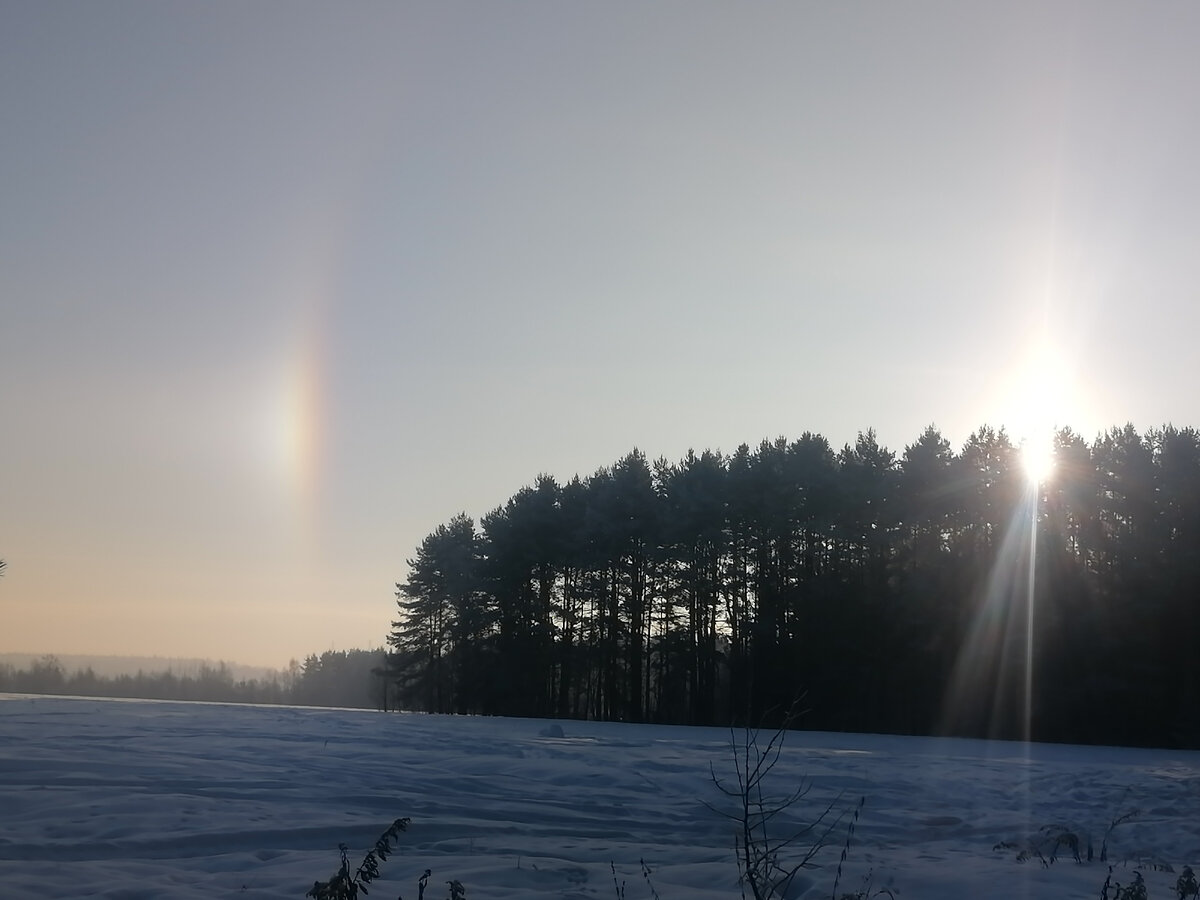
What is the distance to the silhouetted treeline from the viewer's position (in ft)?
246

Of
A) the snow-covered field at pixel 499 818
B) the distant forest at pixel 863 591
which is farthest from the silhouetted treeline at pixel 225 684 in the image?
the snow-covered field at pixel 499 818

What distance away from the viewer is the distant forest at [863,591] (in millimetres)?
36281

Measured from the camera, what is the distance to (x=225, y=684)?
91500 mm

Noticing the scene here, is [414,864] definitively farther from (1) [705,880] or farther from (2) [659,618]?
(2) [659,618]

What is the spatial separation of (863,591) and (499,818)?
114 ft

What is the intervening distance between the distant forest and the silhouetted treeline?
2572 cm

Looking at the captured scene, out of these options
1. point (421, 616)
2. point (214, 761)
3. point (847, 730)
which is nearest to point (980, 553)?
point (847, 730)

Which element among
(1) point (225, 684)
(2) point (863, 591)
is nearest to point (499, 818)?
(2) point (863, 591)

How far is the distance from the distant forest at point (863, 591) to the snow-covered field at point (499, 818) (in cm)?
2141

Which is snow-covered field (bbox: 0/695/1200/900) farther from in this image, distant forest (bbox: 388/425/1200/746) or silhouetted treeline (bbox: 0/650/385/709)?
silhouetted treeline (bbox: 0/650/385/709)

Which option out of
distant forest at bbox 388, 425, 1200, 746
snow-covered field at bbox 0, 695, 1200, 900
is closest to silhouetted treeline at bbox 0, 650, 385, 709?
distant forest at bbox 388, 425, 1200, 746

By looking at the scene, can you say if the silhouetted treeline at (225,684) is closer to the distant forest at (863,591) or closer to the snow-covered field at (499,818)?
the distant forest at (863,591)

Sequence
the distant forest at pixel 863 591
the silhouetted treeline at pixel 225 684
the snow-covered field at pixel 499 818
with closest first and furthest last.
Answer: the snow-covered field at pixel 499 818
the distant forest at pixel 863 591
the silhouetted treeline at pixel 225 684

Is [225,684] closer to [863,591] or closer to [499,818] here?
[863,591]
